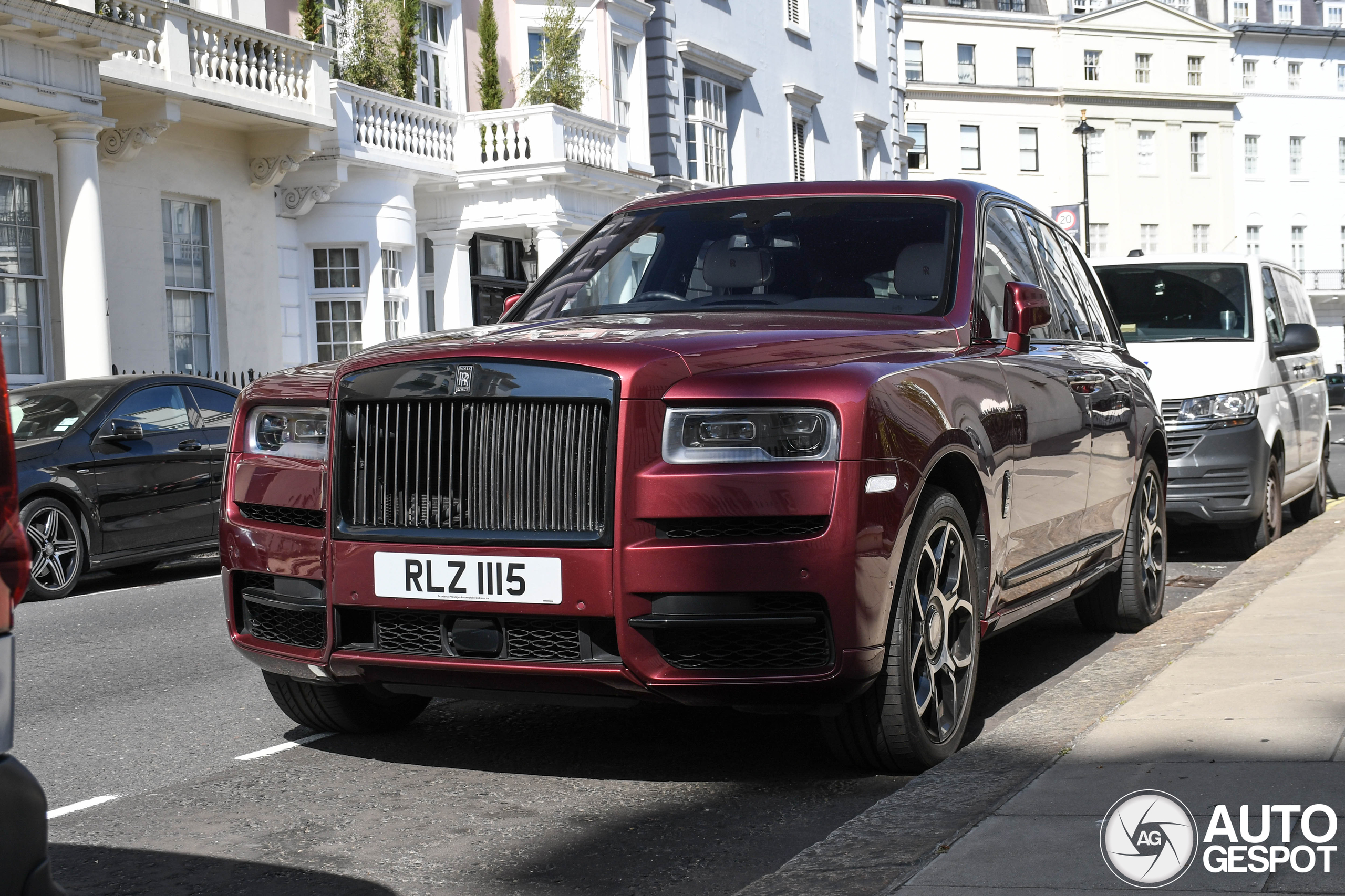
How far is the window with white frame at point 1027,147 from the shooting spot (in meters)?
64.1

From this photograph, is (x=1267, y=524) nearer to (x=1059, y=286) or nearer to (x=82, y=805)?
(x=1059, y=286)

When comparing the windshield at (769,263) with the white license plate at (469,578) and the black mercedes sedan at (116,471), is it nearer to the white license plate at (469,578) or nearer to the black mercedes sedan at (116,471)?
the white license plate at (469,578)

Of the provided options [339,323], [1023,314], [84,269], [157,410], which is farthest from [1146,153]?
[1023,314]

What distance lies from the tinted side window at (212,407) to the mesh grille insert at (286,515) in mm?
7344

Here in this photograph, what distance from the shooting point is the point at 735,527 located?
4086 millimetres

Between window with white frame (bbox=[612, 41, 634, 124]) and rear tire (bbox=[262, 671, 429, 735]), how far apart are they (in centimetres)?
2337

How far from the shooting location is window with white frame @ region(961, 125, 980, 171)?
63.2m

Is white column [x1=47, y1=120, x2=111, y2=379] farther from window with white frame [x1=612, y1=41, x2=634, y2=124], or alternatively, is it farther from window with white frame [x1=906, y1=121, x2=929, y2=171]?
window with white frame [x1=906, y1=121, x2=929, y2=171]

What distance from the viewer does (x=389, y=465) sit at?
4379mm

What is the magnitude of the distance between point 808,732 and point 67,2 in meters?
→ 13.9

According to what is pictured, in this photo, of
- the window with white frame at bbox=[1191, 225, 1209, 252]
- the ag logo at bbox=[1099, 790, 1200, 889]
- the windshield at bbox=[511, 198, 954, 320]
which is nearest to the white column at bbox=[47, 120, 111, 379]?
the windshield at bbox=[511, 198, 954, 320]

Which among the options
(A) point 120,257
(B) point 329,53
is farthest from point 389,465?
(B) point 329,53

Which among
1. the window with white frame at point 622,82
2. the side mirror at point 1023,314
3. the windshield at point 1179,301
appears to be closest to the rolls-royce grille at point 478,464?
the side mirror at point 1023,314

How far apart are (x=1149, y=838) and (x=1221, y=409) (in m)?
6.40
